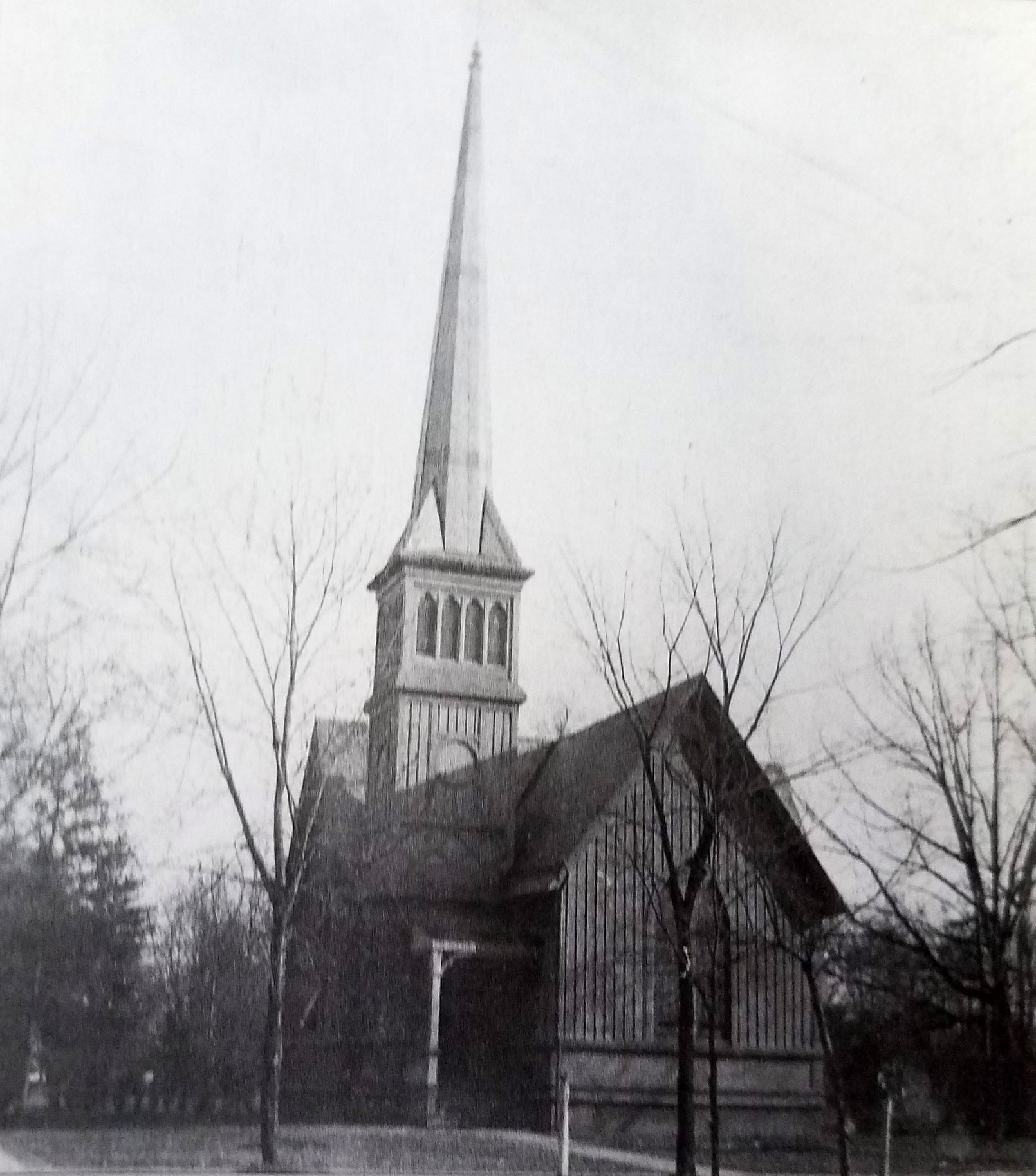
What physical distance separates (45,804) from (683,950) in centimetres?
550

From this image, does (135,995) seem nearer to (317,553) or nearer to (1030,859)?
(317,553)

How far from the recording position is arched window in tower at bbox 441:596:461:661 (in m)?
20.0

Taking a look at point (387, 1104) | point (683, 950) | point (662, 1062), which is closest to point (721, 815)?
point (683, 950)

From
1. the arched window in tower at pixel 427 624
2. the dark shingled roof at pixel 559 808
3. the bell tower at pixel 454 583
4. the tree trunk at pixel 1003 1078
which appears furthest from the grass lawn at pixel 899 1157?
the arched window in tower at pixel 427 624

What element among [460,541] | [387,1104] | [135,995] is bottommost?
[387,1104]

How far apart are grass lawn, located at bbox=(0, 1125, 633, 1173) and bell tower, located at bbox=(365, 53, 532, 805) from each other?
4.22 meters

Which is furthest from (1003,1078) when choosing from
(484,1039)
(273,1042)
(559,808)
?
(484,1039)

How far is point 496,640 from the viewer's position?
1989cm

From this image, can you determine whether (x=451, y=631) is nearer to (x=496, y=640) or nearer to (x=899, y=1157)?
(x=496, y=640)

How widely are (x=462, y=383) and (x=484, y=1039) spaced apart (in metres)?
8.27

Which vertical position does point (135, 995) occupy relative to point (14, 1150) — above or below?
above

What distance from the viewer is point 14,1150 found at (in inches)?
404

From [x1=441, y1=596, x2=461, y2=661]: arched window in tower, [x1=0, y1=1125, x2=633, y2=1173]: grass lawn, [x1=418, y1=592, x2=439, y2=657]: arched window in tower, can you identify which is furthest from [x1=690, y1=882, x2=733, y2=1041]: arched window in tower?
[x1=418, y1=592, x2=439, y2=657]: arched window in tower

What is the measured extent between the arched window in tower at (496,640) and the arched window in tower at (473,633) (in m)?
0.14
